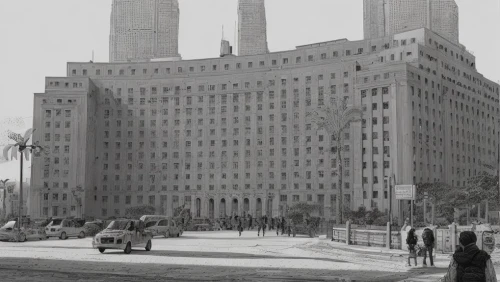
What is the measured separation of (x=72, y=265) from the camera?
22641mm

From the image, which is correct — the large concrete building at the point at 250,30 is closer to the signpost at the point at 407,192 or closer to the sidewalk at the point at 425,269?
the signpost at the point at 407,192

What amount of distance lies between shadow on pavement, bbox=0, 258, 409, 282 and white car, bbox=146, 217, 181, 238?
2757cm

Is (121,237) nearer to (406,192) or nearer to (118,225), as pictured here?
(118,225)

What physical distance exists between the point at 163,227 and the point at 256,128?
8063 cm

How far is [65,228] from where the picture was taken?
49312mm

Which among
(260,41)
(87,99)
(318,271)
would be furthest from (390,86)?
(318,271)

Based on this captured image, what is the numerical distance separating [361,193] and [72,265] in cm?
9366

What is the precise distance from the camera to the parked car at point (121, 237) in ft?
96.1

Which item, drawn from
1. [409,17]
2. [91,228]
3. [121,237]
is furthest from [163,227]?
[409,17]

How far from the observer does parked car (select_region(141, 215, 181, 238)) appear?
2010 inches

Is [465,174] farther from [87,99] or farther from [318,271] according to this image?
[318,271]

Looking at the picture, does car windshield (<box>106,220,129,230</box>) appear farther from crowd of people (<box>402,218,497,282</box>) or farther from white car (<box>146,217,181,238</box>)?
crowd of people (<box>402,218,497,282</box>)

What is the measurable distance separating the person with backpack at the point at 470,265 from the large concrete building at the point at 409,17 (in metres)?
135

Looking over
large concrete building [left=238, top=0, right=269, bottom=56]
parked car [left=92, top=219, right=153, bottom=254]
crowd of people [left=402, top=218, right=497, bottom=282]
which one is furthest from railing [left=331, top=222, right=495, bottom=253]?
large concrete building [left=238, top=0, right=269, bottom=56]
